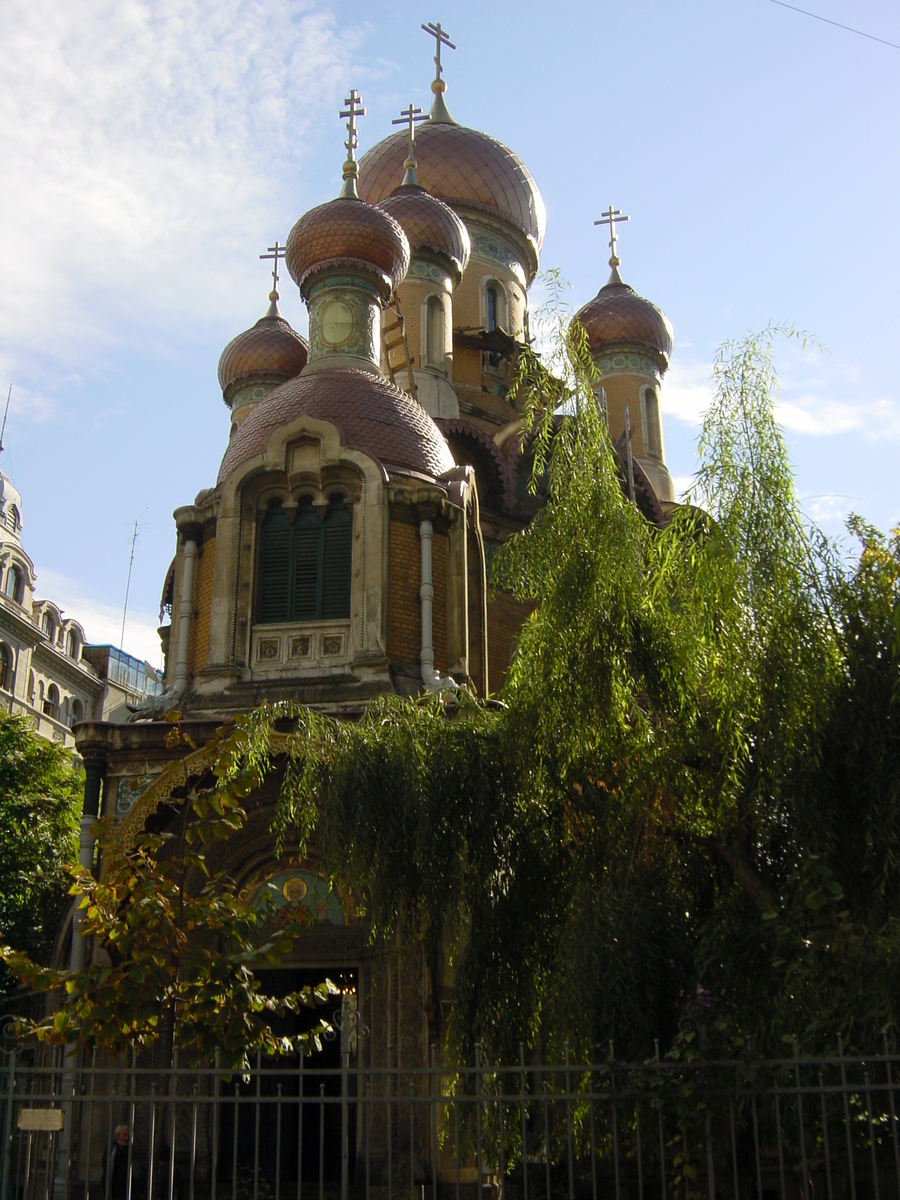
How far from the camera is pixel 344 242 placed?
55.2 ft

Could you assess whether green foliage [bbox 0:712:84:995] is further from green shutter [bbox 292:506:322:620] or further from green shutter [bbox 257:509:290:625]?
green shutter [bbox 292:506:322:620]

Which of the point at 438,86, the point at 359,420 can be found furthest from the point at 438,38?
the point at 359,420

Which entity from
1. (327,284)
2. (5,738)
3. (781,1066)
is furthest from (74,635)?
(781,1066)

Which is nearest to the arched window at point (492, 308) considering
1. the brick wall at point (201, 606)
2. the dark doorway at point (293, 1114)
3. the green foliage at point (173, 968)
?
the brick wall at point (201, 606)

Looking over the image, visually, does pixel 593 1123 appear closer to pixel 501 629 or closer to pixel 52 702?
pixel 501 629

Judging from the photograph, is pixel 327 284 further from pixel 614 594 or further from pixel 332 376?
pixel 614 594

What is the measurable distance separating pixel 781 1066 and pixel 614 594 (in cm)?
309

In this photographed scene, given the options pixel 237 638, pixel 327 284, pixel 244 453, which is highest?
pixel 327 284

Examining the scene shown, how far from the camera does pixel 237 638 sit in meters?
13.8

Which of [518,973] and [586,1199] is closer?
[518,973]

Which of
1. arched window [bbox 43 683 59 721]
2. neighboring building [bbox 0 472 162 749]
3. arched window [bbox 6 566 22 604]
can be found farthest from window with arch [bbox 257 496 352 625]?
arched window [bbox 43 683 59 721]

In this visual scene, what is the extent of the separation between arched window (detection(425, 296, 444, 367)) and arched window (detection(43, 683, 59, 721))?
2012cm

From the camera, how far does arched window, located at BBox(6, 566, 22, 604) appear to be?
3416cm

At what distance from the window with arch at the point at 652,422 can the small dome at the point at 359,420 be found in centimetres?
956
